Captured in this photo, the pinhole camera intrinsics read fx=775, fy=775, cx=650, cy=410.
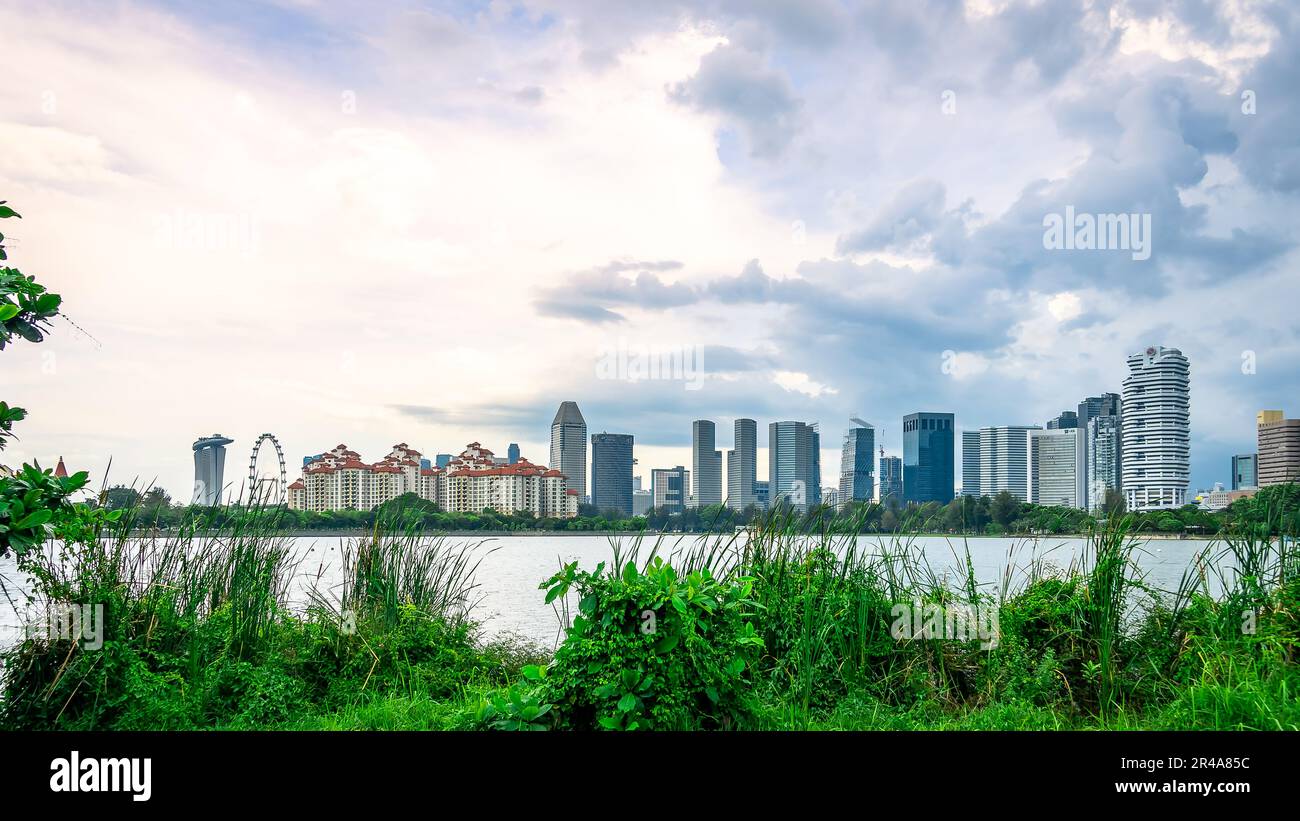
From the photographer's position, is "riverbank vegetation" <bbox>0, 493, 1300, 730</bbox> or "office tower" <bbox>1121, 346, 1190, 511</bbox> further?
"office tower" <bbox>1121, 346, 1190, 511</bbox>

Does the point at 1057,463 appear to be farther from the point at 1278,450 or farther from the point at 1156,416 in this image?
the point at 1278,450

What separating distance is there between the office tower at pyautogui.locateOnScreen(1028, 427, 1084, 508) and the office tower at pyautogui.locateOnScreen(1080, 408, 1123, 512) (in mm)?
108

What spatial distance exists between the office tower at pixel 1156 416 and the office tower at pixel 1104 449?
216mm

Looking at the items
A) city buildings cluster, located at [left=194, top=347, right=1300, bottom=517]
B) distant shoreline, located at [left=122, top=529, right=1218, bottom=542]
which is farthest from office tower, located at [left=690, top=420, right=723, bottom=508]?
distant shoreline, located at [left=122, top=529, right=1218, bottom=542]

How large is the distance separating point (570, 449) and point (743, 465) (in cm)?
381

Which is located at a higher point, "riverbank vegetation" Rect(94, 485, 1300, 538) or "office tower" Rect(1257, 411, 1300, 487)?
"office tower" Rect(1257, 411, 1300, 487)

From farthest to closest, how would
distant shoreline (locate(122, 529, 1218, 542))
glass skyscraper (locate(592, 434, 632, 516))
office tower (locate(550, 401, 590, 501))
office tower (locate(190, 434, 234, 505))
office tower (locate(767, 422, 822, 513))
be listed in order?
office tower (locate(550, 401, 590, 501))
glass skyscraper (locate(592, 434, 632, 516))
office tower (locate(767, 422, 822, 513))
office tower (locate(190, 434, 234, 505))
distant shoreline (locate(122, 529, 1218, 542))

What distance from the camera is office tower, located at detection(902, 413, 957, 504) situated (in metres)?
9.33

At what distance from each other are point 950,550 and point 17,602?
6369 mm

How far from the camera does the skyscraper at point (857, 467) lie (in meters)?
6.16

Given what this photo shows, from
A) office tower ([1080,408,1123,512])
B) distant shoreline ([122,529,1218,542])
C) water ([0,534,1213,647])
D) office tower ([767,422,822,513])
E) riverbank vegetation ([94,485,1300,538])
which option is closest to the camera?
water ([0,534,1213,647])

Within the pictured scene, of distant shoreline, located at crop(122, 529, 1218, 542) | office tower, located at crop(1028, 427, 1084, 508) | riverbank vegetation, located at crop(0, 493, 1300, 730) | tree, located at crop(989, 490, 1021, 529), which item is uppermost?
office tower, located at crop(1028, 427, 1084, 508)

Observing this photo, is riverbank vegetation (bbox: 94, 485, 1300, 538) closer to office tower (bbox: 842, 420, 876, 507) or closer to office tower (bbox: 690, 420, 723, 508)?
office tower (bbox: 842, 420, 876, 507)

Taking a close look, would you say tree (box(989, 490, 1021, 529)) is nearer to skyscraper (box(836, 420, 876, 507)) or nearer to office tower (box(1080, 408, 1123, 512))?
skyscraper (box(836, 420, 876, 507))
